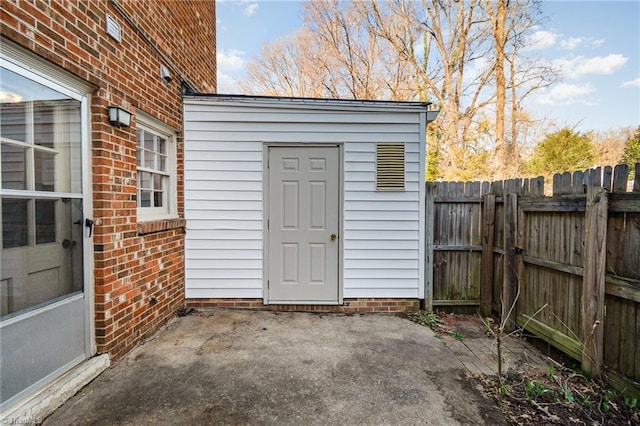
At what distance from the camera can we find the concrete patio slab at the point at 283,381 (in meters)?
2.04

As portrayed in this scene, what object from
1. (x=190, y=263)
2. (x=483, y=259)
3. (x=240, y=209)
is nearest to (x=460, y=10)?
(x=483, y=259)

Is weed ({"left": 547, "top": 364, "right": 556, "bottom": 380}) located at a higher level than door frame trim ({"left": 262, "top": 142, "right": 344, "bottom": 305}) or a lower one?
lower

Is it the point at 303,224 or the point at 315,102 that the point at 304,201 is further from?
the point at 315,102

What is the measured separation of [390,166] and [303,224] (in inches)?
54.6

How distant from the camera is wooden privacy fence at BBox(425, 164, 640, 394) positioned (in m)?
2.31

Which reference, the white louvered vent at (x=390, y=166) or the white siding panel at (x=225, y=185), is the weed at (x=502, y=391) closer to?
the white louvered vent at (x=390, y=166)

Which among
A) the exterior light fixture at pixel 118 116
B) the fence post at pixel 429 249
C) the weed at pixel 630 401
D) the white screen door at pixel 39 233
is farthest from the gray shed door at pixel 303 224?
the weed at pixel 630 401

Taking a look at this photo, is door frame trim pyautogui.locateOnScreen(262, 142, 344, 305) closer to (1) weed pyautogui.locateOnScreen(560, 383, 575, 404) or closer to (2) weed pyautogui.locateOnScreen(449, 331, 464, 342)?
(2) weed pyautogui.locateOnScreen(449, 331, 464, 342)

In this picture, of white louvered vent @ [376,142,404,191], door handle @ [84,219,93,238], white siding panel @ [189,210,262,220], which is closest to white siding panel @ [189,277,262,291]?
white siding panel @ [189,210,262,220]

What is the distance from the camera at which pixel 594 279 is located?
2463 mm

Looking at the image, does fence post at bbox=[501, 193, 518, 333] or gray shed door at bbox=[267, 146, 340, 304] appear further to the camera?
gray shed door at bbox=[267, 146, 340, 304]

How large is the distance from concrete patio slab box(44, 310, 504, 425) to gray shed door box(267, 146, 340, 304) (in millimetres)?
649

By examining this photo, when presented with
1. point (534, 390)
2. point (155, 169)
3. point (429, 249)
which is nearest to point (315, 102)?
point (155, 169)

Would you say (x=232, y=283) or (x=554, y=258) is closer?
(x=554, y=258)
